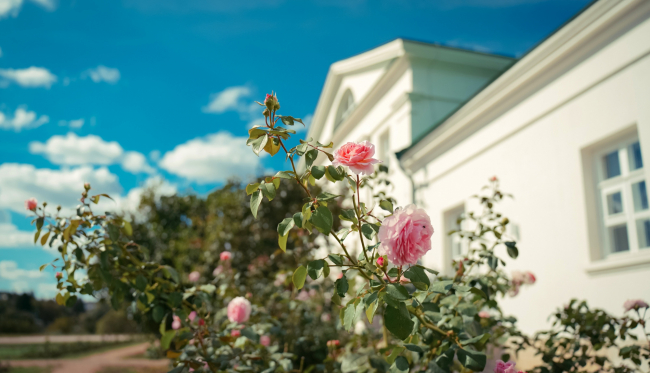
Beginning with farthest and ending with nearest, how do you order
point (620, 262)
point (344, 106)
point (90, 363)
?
point (344, 106) < point (90, 363) < point (620, 262)

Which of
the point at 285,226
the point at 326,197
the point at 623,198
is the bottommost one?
the point at 285,226

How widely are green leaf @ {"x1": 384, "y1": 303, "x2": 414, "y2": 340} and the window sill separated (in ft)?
12.2

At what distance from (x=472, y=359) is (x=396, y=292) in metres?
0.57

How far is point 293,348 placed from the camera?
146 inches

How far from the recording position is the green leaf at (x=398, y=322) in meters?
1.35

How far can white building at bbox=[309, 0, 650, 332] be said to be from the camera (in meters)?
4.33

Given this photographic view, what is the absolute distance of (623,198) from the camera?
4453 millimetres

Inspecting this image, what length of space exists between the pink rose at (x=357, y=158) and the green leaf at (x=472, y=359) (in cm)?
84

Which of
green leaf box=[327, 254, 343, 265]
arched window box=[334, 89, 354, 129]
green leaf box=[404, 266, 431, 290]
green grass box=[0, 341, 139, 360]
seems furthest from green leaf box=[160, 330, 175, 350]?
arched window box=[334, 89, 354, 129]

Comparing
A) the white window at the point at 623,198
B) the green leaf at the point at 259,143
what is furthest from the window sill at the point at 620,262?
the green leaf at the point at 259,143

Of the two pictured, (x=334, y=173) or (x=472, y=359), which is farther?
(x=472, y=359)

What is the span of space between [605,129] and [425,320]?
388cm

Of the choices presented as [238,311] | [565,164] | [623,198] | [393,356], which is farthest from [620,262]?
[238,311]

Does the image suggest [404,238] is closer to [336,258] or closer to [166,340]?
[336,258]
